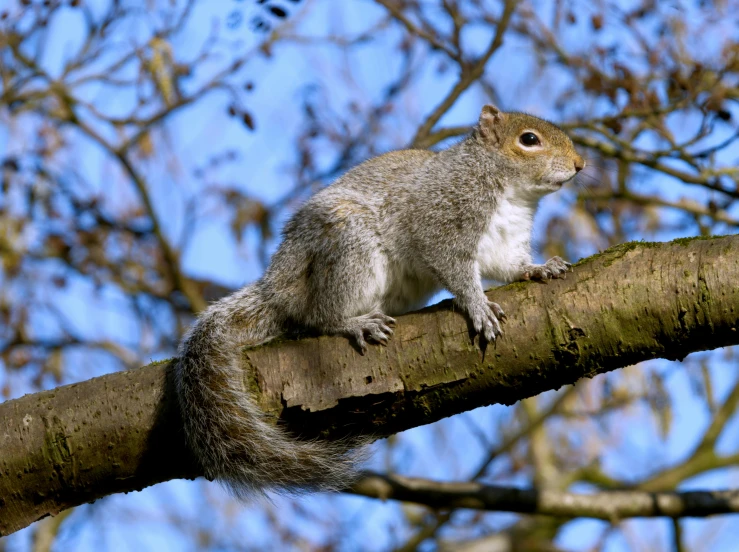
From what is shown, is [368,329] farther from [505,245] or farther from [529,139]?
[529,139]

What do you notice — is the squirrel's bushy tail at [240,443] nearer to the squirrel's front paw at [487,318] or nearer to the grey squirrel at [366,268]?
the grey squirrel at [366,268]

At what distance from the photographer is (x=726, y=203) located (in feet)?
17.1

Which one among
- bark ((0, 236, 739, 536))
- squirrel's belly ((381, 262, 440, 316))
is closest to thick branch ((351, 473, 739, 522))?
squirrel's belly ((381, 262, 440, 316))

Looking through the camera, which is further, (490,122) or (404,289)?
(490,122)

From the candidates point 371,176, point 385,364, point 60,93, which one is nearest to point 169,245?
point 60,93

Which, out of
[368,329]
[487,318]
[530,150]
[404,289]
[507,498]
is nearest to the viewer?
[487,318]

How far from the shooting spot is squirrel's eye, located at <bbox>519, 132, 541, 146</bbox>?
457 centimetres

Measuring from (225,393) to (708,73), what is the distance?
3.62m

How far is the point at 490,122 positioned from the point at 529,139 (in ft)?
0.86

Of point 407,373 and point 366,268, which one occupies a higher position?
point 366,268

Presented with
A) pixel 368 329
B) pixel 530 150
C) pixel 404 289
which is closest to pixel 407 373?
pixel 368 329

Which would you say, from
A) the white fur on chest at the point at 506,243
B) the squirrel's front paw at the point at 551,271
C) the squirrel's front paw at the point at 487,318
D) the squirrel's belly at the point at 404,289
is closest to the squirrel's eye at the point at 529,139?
the white fur on chest at the point at 506,243

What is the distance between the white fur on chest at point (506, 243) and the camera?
4203mm

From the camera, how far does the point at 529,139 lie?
4.58 meters
